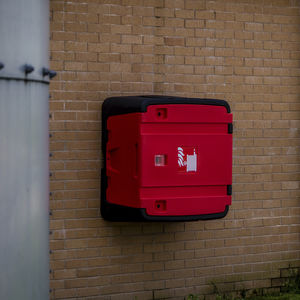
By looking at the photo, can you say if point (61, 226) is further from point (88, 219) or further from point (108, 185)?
point (108, 185)

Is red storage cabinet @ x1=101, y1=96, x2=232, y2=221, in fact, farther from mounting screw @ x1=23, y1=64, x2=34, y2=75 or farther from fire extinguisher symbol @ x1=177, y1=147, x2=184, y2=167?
mounting screw @ x1=23, y1=64, x2=34, y2=75

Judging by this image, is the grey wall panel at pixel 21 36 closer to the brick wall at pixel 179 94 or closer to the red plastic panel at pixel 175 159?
the red plastic panel at pixel 175 159

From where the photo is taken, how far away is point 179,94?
Result: 4898mm

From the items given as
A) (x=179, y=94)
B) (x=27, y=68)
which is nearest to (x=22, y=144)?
(x=27, y=68)

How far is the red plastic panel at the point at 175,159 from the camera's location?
156 inches

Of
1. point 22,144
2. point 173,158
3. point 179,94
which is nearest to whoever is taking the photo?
point 22,144

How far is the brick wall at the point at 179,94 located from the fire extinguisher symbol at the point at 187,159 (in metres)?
0.91

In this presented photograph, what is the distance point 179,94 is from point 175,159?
3.43 feet

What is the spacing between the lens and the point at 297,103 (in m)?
5.32

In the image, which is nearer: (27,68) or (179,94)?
(27,68)

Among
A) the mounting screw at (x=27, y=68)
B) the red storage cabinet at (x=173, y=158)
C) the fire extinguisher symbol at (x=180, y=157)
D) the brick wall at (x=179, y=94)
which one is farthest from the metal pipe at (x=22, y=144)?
the brick wall at (x=179, y=94)

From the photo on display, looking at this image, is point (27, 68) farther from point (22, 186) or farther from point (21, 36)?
point (22, 186)

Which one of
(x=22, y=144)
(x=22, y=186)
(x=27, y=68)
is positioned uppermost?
(x=27, y=68)

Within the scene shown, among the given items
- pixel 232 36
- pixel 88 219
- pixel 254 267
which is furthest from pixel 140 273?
pixel 232 36
